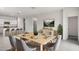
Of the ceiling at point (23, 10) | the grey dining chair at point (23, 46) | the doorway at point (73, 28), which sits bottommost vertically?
the grey dining chair at point (23, 46)

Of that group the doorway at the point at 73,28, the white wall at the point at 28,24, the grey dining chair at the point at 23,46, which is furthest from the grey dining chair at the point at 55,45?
the white wall at the point at 28,24

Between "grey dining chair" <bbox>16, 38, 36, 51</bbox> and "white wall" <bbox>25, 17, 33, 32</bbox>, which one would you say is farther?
"white wall" <bbox>25, 17, 33, 32</bbox>

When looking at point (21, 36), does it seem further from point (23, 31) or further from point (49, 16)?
point (49, 16)

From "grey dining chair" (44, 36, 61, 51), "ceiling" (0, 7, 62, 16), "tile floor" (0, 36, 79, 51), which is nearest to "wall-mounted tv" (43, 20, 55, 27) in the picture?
"ceiling" (0, 7, 62, 16)

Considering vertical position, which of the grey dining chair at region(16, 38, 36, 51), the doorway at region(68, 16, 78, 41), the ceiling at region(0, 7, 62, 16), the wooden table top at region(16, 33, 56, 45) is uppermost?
the ceiling at region(0, 7, 62, 16)

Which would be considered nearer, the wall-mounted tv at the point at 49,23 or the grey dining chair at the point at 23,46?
the grey dining chair at the point at 23,46

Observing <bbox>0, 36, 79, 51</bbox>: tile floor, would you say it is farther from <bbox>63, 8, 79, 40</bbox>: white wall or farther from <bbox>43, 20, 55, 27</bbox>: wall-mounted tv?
<bbox>43, 20, 55, 27</bbox>: wall-mounted tv

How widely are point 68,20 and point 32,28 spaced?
0.96 m

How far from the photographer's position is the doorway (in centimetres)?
247

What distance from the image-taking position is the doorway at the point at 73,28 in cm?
247

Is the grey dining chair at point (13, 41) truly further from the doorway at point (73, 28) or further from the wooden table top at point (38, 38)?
the doorway at point (73, 28)

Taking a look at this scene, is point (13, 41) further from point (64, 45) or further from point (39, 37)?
point (64, 45)
